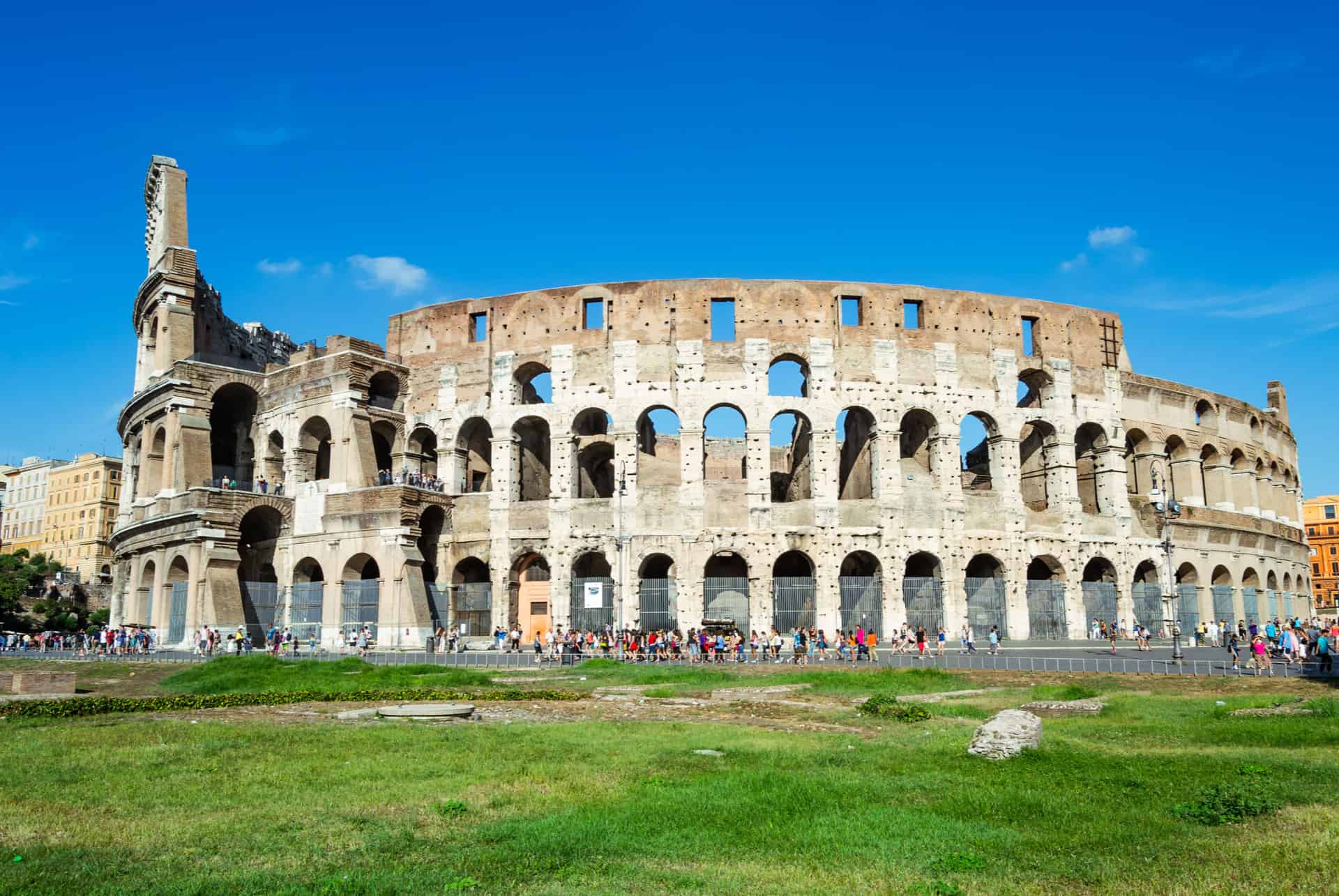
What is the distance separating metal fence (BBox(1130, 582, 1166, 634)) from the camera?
40.7 metres

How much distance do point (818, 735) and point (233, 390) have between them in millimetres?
37232

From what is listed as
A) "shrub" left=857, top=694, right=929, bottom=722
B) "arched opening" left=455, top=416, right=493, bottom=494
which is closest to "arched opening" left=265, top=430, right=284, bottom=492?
"arched opening" left=455, top=416, right=493, bottom=494

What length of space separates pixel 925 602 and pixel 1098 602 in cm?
757

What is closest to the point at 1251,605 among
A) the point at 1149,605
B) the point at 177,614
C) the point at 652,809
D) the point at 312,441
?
the point at 1149,605

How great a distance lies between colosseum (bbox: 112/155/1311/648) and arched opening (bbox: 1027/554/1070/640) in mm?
112

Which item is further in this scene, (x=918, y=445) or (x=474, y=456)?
(x=474, y=456)

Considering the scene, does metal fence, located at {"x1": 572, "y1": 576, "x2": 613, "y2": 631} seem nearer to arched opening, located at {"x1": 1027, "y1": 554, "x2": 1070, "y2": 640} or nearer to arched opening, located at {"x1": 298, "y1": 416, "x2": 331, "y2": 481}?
arched opening, located at {"x1": 298, "y1": 416, "x2": 331, "y2": 481}

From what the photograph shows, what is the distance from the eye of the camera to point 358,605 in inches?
1494

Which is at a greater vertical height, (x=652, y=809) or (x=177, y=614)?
(x=177, y=614)

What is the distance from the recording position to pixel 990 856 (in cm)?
721

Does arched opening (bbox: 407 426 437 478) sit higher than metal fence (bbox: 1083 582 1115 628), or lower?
higher

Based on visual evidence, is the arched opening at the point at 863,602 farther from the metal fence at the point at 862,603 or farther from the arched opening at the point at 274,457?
the arched opening at the point at 274,457

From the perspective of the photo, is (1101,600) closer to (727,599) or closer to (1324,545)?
(727,599)

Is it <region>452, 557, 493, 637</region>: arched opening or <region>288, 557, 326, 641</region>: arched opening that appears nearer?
<region>452, 557, 493, 637</region>: arched opening
